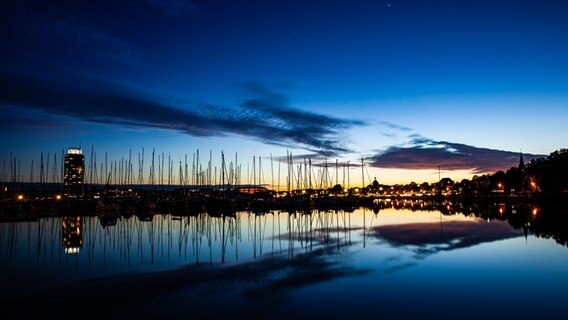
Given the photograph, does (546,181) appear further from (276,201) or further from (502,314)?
(502,314)

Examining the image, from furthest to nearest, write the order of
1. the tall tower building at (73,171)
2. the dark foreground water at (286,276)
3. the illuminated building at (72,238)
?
1. the tall tower building at (73,171)
2. the illuminated building at (72,238)
3. the dark foreground water at (286,276)

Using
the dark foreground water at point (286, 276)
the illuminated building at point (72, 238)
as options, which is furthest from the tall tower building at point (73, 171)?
the dark foreground water at point (286, 276)

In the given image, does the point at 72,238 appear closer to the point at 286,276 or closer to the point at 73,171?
the point at 286,276

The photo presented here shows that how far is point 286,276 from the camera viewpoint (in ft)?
73.1

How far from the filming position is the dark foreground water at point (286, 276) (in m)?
16.3

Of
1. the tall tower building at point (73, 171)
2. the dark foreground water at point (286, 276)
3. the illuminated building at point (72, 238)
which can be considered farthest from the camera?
the tall tower building at point (73, 171)

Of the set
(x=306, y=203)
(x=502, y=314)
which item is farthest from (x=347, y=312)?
(x=306, y=203)

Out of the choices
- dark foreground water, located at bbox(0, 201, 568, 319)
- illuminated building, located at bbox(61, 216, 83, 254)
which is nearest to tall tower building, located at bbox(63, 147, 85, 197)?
illuminated building, located at bbox(61, 216, 83, 254)

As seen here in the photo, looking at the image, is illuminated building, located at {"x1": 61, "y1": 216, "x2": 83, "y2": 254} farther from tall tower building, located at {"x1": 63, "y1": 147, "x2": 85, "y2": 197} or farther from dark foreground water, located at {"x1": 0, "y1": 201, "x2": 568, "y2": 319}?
tall tower building, located at {"x1": 63, "y1": 147, "x2": 85, "y2": 197}

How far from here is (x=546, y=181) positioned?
108938 millimetres

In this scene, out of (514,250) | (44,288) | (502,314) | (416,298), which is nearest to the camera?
(502,314)

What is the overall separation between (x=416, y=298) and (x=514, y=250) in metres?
17.6

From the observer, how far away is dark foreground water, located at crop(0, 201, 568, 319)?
16.3 meters

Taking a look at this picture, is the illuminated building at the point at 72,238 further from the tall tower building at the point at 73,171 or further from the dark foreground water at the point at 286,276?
the tall tower building at the point at 73,171
